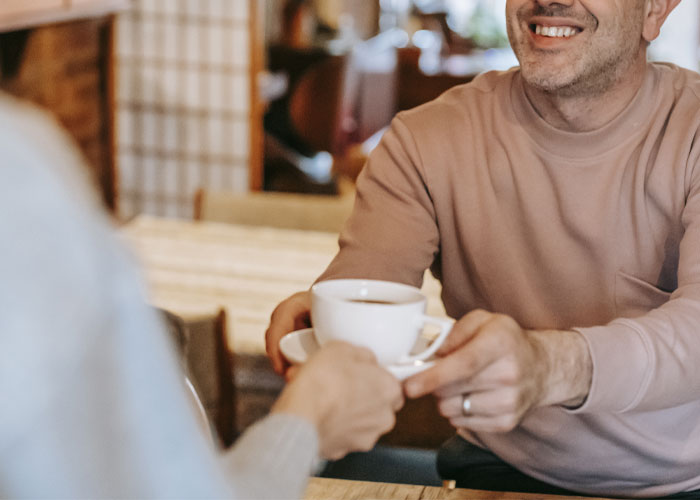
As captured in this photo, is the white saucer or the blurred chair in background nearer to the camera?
the white saucer

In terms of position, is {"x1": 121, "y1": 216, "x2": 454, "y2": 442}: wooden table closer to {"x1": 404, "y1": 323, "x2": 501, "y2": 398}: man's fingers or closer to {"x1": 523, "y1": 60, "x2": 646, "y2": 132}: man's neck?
{"x1": 523, "y1": 60, "x2": 646, "y2": 132}: man's neck

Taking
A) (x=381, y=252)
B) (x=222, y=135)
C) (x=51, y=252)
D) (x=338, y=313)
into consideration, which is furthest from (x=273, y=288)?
(x=222, y=135)

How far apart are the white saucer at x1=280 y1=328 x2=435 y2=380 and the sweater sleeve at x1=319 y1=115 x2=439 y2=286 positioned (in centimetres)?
28

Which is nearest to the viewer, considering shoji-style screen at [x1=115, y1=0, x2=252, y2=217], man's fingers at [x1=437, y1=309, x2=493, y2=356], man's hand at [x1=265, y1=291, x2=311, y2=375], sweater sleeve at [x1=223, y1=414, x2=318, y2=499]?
sweater sleeve at [x1=223, y1=414, x2=318, y2=499]

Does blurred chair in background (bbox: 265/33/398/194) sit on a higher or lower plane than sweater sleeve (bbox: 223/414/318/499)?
lower

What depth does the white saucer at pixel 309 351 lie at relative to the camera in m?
0.86

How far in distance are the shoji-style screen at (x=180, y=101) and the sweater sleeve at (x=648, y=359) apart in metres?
3.25

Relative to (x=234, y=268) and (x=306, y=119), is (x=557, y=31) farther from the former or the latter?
(x=306, y=119)

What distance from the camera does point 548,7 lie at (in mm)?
1357

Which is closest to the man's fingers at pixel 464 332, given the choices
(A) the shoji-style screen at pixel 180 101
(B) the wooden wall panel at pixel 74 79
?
(B) the wooden wall panel at pixel 74 79

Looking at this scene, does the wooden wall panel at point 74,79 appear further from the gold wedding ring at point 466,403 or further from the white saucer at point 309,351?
the gold wedding ring at point 466,403

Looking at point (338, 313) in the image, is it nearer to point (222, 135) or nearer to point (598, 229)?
point (598, 229)

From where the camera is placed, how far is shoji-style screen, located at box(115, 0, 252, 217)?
13.5 feet

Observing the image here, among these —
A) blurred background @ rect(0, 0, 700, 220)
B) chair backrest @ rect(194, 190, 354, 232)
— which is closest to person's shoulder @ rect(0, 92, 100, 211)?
chair backrest @ rect(194, 190, 354, 232)
